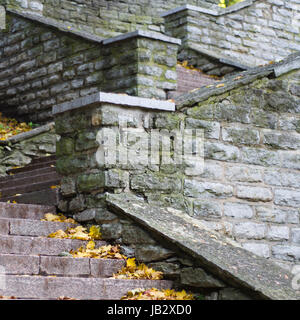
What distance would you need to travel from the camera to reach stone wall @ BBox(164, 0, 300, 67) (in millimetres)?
12594

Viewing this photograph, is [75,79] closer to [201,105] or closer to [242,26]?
[201,105]

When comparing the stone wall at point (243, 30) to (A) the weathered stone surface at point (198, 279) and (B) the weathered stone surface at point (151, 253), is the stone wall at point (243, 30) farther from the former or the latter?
(A) the weathered stone surface at point (198, 279)

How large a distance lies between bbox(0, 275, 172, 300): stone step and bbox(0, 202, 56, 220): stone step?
4.65 ft

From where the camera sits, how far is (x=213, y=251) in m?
5.03

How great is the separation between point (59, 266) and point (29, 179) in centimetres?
268

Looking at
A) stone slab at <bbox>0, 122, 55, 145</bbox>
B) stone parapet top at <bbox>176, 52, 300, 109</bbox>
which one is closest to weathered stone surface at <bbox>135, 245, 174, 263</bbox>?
stone parapet top at <bbox>176, 52, 300, 109</bbox>

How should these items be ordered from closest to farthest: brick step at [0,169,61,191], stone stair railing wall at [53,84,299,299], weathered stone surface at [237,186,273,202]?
stone stair railing wall at [53,84,299,299] → weathered stone surface at [237,186,273,202] → brick step at [0,169,61,191]

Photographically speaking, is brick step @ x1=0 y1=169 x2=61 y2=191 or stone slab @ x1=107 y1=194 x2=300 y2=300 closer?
stone slab @ x1=107 y1=194 x2=300 y2=300

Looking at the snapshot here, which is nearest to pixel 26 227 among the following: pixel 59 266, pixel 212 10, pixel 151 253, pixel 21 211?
pixel 21 211

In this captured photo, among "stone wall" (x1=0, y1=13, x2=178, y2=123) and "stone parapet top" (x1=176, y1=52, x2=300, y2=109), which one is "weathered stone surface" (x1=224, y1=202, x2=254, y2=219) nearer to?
"stone parapet top" (x1=176, y1=52, x2=300, y2=109)

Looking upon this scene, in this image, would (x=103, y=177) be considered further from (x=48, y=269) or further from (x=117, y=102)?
(x=48, y=269)

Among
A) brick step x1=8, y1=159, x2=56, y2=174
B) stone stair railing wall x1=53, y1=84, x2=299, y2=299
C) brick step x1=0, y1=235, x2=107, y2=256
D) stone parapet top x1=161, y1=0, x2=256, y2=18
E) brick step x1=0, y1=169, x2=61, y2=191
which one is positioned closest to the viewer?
brick step x1=0, y1=235, x2=107, y2=256

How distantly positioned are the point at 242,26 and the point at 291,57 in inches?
256

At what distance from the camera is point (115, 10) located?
14.1 meters
